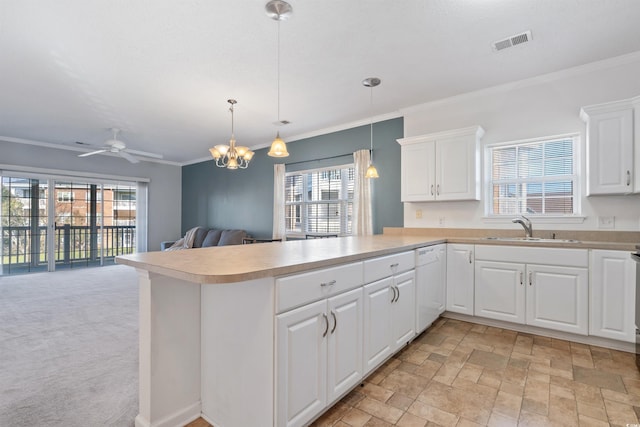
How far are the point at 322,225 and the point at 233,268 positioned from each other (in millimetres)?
3974

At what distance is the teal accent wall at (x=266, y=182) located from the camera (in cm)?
438

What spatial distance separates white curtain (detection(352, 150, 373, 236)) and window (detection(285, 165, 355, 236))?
288mm

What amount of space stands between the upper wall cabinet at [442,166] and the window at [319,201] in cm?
115

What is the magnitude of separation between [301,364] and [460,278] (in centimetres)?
231

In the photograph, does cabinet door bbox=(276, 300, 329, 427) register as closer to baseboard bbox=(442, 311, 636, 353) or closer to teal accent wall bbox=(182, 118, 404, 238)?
baseboard bbox=(442, 311, 636, 353)

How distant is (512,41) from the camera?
2586 millimetres

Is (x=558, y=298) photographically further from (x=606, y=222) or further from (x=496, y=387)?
(x=496, y=387)

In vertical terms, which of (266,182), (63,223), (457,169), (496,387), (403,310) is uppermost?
(266,182)

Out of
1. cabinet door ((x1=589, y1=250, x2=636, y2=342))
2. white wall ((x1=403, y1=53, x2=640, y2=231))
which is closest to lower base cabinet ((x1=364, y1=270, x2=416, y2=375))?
cabinet door ((x1=589, y1=250, x2=636, y2=342))

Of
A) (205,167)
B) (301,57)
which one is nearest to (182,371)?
(301,57)

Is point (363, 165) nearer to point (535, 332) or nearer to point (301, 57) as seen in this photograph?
point (301, 57)

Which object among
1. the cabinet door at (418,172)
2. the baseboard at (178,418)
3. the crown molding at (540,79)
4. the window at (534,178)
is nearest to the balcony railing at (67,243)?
the baseboard at (178,418)

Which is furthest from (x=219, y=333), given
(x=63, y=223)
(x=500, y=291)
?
(x=63, y=223)

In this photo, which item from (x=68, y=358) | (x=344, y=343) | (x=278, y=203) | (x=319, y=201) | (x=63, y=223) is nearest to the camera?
(x=344, y=343)
